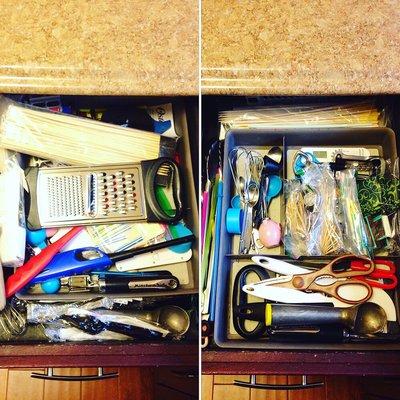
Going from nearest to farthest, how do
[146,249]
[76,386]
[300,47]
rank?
1. [300,47]
2. [76,386]
3. [146,249]

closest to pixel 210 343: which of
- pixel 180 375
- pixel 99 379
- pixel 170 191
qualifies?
pixel 180 375

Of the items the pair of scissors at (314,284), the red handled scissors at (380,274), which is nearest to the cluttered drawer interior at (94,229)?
the pair of scissors at (314,284)

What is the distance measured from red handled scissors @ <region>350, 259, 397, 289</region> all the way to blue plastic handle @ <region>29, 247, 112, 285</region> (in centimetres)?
50

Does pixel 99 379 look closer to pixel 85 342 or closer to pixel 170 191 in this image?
pixel 85 342

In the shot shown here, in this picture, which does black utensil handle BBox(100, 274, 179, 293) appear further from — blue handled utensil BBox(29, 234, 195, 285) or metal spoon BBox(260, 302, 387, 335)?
metal spoon BBox(260, 302, 387, 335)

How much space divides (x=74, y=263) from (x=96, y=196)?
141 mm

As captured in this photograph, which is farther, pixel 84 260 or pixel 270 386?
pixel 84 260

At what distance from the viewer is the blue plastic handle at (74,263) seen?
3.51 ft

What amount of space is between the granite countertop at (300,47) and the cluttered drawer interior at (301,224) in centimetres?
21

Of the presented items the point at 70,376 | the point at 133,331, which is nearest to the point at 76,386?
the point at 70,376

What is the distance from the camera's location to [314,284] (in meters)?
1.03

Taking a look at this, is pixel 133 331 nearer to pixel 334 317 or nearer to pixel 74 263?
pixel 74 263

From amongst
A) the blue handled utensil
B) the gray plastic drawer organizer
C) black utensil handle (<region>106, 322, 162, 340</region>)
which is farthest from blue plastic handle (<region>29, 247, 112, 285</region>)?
the gray plastic drawer organizer

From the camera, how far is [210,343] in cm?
101
